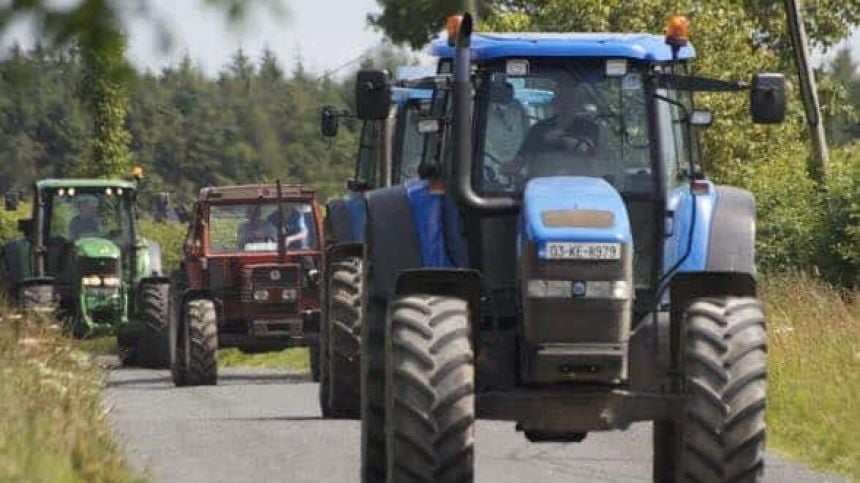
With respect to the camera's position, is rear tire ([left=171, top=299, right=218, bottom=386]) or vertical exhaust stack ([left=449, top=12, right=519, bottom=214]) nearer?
vertical exhaust stack ([left=449, top=12, right=519, bottom=214])

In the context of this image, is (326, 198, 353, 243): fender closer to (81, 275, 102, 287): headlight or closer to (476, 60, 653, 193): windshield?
(476, 60, 653, 193): windshield

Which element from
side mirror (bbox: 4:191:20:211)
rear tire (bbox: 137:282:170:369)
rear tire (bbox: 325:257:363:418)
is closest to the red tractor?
rear tire (bbox: 137:282:170:369)

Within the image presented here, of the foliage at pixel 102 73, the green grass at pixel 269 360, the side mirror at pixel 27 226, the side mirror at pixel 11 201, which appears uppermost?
the side mirror at pixel 11 201

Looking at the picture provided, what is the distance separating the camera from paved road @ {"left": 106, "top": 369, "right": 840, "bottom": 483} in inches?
597

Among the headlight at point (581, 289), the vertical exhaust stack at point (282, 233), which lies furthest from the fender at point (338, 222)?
the vertical exhaust stack at point (282, 233)

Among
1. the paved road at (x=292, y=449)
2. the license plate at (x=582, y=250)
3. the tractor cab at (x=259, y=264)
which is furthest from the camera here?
the tractor cab at (x=259, y=264)

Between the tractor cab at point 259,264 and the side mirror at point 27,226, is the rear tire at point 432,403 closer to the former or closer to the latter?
the tractor cab at point 259,264

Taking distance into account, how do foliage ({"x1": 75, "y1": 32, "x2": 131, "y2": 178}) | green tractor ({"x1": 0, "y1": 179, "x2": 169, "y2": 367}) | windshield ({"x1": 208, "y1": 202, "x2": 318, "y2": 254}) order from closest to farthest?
foliage ({"x1": 75, "y1": 32, "x2": 131, "y2": 178}) → windshield ({"x1": 208, "y1": 202, "x2": 318, "y2": 254}) → green tractor ({"x1": 0, "y1": 179, "x2": 169, "y2": 367})

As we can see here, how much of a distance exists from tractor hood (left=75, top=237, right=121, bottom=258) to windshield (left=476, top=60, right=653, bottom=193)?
69.6ft

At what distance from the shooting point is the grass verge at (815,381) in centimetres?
1644

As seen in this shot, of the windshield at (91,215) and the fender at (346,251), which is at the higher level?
the windshield at (91,215)

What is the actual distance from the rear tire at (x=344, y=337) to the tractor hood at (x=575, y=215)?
513cm

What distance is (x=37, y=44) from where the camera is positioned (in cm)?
578

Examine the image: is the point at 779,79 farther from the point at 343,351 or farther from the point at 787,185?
the point at 787,185
